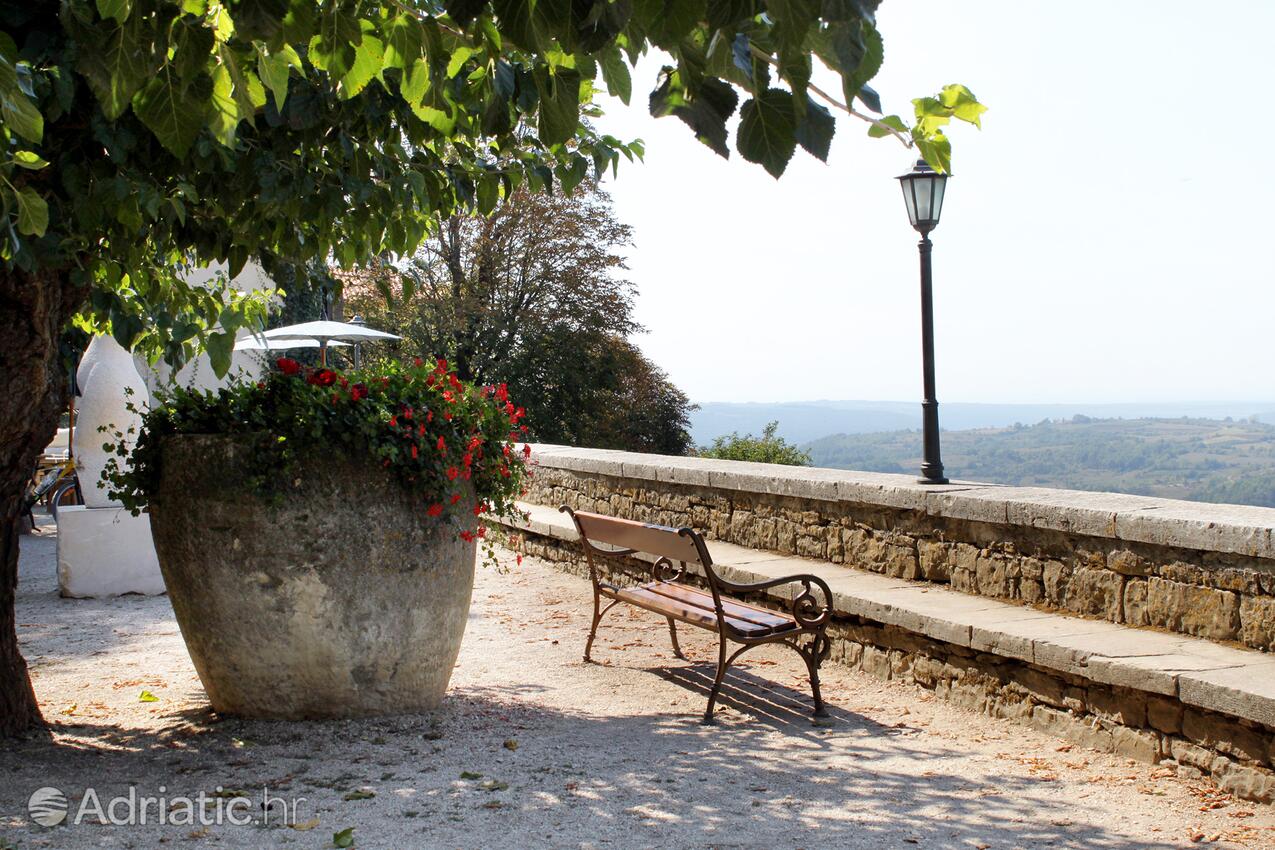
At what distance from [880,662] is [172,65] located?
4456 mm

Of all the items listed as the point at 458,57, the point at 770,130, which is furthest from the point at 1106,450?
the point at 770,130

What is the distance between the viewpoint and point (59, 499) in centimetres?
1255

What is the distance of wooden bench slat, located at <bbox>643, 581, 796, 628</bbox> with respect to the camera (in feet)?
17.4

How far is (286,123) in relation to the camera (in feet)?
14.2

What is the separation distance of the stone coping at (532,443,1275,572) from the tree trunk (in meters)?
4.09

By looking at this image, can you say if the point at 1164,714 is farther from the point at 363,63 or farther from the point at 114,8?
the point at 114,8

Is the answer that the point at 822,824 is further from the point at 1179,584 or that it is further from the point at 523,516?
the point at 523,516

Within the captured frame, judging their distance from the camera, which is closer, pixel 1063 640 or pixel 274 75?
pixel 274 75

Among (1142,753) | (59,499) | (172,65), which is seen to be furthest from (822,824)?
(59,499)

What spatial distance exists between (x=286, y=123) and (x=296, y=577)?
1.78 m

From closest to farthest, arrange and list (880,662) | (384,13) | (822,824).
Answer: (384,13) < (822,824) < (880,662)

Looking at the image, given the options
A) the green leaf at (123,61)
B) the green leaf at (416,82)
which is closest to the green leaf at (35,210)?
the green leaf at (123,61)
